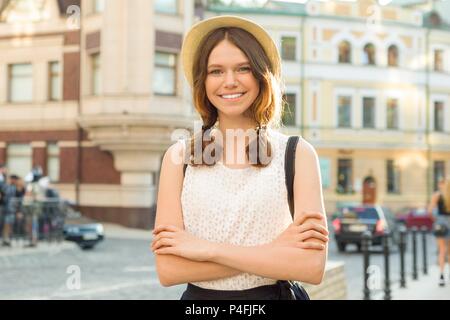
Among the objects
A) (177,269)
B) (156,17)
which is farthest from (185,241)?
(156,17)

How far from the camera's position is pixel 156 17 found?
28.5m

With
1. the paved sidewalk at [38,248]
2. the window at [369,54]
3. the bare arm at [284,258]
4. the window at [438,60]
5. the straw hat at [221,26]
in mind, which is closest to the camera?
the bare arm at [284,258]

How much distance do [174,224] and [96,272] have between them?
1223cm

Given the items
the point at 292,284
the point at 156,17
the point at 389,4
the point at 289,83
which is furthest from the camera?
the point at 389,4

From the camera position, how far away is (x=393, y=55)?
40.3m

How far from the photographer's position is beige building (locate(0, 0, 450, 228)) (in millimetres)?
28328

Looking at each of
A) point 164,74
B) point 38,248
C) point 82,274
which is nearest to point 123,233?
point 164,74

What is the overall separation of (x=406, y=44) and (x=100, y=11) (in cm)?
1860

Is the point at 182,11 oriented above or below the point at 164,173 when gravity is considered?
above

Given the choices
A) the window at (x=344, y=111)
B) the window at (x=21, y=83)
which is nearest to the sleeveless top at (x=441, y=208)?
the window at (x=21, y=83)

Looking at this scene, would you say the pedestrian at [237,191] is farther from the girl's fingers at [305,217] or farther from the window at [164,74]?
the window at [164,74]

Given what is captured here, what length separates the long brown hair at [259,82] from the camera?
2.47 meters

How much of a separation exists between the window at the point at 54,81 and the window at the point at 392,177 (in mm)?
18189

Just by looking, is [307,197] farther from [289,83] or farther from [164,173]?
[289,83]
